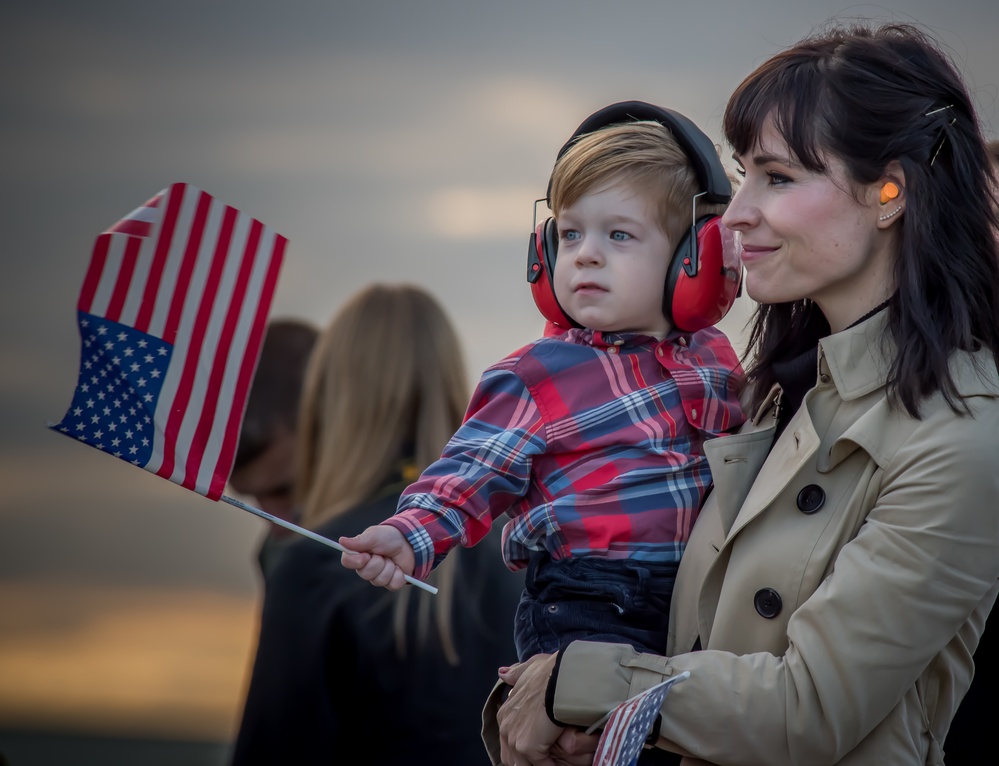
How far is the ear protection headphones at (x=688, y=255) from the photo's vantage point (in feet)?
7.17

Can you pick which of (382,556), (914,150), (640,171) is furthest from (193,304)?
(914,150)

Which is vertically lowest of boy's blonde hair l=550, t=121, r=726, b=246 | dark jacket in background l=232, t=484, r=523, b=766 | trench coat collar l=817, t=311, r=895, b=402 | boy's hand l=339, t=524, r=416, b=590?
dark jacket in background l=232, t=484, r=523, b=766

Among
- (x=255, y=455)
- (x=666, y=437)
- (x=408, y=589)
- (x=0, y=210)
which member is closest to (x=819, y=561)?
(x=666, y=437)

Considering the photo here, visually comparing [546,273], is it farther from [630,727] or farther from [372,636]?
[372,636]

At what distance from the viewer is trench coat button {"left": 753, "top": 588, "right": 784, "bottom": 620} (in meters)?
1.82

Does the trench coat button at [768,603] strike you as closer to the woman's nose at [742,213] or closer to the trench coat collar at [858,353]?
the trench coat collar at [858,353]

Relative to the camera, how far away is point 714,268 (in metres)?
2.20

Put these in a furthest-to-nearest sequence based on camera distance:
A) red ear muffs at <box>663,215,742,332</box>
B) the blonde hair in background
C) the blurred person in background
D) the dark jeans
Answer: the blurred person in background < the blonde hair in background < red ear muffs at <box>663,215,742,332</box> < the dark jeans

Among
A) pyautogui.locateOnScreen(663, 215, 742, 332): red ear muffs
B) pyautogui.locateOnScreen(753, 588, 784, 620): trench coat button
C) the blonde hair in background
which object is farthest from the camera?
the blonde hair in background

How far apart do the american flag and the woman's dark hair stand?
84cm

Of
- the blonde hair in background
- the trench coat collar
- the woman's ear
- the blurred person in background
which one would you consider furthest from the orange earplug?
the blurred person in background

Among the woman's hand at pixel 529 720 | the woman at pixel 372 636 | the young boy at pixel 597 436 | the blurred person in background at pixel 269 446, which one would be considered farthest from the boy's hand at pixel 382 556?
the blurred person in background at pixel 269 446

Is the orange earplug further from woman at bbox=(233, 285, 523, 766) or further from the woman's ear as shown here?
woman at bbox=(233, 285, 523, 766)

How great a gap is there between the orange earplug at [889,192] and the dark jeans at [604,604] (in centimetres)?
66
